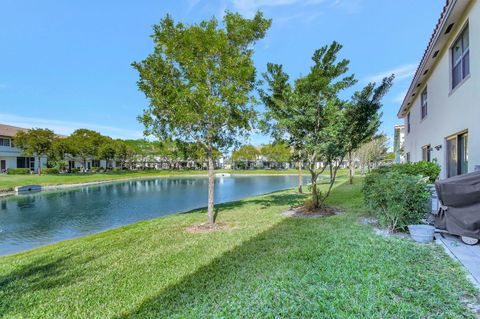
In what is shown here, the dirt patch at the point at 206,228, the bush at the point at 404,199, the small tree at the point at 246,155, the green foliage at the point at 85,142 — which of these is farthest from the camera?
the small tree at the point at 246,155

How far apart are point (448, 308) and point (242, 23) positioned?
7.50 metres

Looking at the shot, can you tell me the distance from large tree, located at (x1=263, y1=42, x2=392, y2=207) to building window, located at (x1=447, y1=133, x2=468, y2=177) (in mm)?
2285

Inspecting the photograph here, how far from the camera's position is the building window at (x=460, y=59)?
6063 millimetres

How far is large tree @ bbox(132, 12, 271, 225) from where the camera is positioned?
22.7 ft

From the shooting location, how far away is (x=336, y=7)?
1101cm

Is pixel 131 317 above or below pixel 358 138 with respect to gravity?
below

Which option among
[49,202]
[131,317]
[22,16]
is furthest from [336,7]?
[49,202]

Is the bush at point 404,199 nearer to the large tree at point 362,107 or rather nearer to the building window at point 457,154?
the building window at point 457,154

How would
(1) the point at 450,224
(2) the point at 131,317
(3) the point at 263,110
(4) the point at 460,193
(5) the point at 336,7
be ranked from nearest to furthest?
(2) the point at 131,317, (4) the point at 460,193, (1) the point at 450,224, (3) the point at 263,110, (5) the point at 336,7

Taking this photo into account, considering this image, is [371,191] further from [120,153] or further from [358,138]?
[120,153]

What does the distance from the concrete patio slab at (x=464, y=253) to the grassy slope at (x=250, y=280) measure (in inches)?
4.8

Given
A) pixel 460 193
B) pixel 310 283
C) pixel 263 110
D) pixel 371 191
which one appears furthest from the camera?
pixel 263 110

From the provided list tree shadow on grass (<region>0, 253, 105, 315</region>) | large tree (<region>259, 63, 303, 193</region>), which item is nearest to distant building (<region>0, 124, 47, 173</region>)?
tree shadow on grass (<region>0, 253, 105, 315</region>)

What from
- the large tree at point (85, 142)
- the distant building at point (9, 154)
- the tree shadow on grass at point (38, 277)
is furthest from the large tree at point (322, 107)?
the large tree at point (85, 142)
